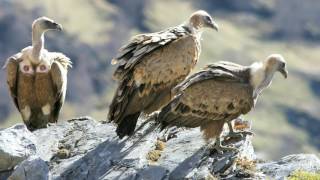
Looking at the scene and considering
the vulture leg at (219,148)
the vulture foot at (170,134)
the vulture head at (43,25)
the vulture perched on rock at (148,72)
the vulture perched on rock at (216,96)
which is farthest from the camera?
the vulture head at (43,25)

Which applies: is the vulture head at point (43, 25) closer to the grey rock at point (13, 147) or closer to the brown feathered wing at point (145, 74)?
the brown feathered wing at point (145, 74)

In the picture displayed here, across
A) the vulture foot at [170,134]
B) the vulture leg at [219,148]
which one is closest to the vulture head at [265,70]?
the vulture leg at [219,148]

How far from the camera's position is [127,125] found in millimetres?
17734

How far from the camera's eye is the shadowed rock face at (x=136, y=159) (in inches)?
612

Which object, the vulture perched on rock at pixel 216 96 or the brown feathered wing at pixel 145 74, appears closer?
the vulture perched on rock at pixel 216 96

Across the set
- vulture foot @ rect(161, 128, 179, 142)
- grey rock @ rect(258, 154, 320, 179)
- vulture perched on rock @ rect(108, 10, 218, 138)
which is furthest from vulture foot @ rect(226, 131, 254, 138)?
vulture perched on rock @ rect(108, 10, 218, 138)

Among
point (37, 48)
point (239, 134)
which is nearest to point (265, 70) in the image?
point (239, 134)

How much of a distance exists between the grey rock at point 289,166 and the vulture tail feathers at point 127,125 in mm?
3173

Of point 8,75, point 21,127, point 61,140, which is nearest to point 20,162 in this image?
→ point 21,127

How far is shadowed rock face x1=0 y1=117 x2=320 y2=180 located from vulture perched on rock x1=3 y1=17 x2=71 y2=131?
2.15 m

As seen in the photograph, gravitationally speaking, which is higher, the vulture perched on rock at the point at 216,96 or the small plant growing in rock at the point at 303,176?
the vulture perched on rock at the point at 216,96

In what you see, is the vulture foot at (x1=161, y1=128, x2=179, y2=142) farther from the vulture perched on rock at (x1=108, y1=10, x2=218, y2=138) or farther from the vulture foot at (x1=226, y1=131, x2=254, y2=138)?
the vulture foot at (x1=226, y1=131, x2=254, y2=138)

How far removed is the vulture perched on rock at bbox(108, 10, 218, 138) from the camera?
1803 centimetres

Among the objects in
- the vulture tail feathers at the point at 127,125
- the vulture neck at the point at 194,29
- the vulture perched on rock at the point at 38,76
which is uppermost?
the vulture neck at the point at 194,29
